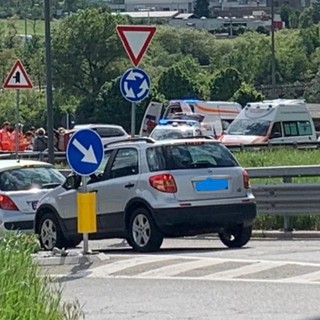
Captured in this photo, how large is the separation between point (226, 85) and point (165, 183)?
199 ft

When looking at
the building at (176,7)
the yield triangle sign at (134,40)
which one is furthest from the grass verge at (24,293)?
the building at (176,7)

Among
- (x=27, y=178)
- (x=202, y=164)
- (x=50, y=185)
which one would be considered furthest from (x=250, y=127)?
(x=202, y=164)

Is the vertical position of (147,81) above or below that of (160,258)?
above

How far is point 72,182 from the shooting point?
59.6 ft

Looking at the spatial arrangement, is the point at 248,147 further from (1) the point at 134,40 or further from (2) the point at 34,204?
(2) the point at 34,204

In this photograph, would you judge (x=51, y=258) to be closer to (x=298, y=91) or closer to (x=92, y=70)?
(x=92, y=70)

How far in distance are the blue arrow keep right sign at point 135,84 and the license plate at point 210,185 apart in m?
3.79

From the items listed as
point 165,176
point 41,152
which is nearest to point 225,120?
point 41,152

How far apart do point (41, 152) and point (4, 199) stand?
1758 cm

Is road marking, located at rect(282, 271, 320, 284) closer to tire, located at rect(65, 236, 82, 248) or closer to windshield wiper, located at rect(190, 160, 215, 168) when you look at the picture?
windshield wiper, located at rect(190, 160, 215, 168)

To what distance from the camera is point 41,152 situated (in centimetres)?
3628

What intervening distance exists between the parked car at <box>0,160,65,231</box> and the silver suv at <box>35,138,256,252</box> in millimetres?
1688

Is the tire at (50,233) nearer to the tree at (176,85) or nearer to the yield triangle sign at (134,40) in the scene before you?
the yield triangle sign at (134,40)

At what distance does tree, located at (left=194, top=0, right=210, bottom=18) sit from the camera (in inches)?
6959
